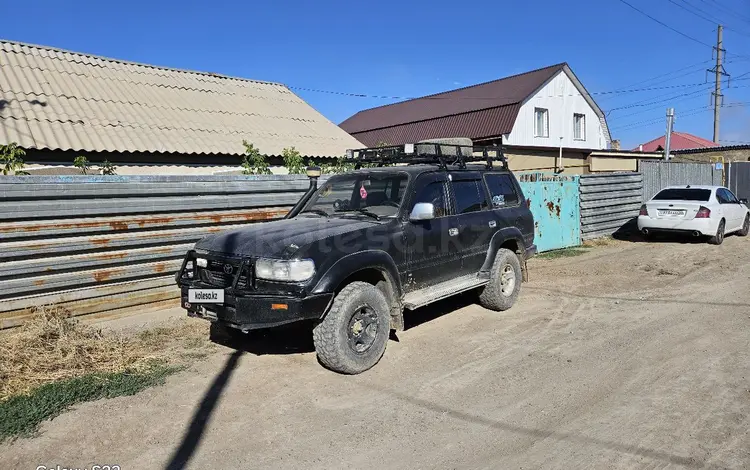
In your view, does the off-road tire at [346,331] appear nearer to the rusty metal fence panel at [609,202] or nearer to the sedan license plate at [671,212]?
the rusty metal fence panel at [609,202]

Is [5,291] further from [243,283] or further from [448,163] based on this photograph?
[448,163]

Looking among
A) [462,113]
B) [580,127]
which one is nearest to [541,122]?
[462,113]

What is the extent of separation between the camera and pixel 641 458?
3.51m

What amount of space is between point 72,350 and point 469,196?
4.68 meters

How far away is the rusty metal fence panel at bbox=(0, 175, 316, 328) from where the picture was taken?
6266 millimetres

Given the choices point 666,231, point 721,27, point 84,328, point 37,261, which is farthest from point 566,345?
point 721,27

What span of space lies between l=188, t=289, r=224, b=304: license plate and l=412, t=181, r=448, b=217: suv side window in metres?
2.40

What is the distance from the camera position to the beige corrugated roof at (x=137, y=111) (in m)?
10.6

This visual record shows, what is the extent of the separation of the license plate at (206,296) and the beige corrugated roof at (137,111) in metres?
6.41

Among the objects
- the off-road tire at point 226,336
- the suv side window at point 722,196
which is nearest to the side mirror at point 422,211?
the off-road tire at point 226,336

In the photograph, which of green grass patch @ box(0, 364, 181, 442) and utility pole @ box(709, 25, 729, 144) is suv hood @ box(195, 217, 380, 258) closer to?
green grass patch @ box(0, 364, 181, 442)

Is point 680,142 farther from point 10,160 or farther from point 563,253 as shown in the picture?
point 10,160

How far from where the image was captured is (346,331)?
4.96 meters

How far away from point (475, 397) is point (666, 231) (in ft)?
36.1
